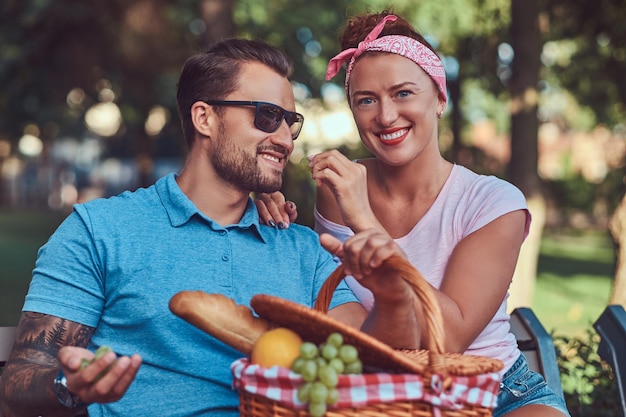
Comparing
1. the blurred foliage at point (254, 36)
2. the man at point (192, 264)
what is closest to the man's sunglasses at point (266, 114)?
the man at point (192, 264)

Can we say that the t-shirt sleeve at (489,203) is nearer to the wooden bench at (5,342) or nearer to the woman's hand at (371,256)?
the woman's hand at (371,256)

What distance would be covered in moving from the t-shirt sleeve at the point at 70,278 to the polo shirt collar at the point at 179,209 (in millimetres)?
325

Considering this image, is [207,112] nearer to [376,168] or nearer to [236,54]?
[236,54]

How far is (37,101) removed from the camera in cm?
1916

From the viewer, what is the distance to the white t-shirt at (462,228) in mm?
3123

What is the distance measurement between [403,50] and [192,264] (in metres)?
1.13

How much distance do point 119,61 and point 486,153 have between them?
8662 millimetres

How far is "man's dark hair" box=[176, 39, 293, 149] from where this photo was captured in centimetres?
327

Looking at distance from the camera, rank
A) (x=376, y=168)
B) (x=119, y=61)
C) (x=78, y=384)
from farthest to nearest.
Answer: (x=119, y=61) → (x=376, y=168) → (x=78, y=384)

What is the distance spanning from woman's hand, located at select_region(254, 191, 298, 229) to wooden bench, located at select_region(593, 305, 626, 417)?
59.8 inches

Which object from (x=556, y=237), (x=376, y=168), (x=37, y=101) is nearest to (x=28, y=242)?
(x=37, y=101)

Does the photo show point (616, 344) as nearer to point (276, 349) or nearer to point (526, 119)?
point (276, 349)

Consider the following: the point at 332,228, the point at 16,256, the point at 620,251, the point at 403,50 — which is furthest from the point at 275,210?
the point at 16,256

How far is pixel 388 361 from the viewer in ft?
6.84
